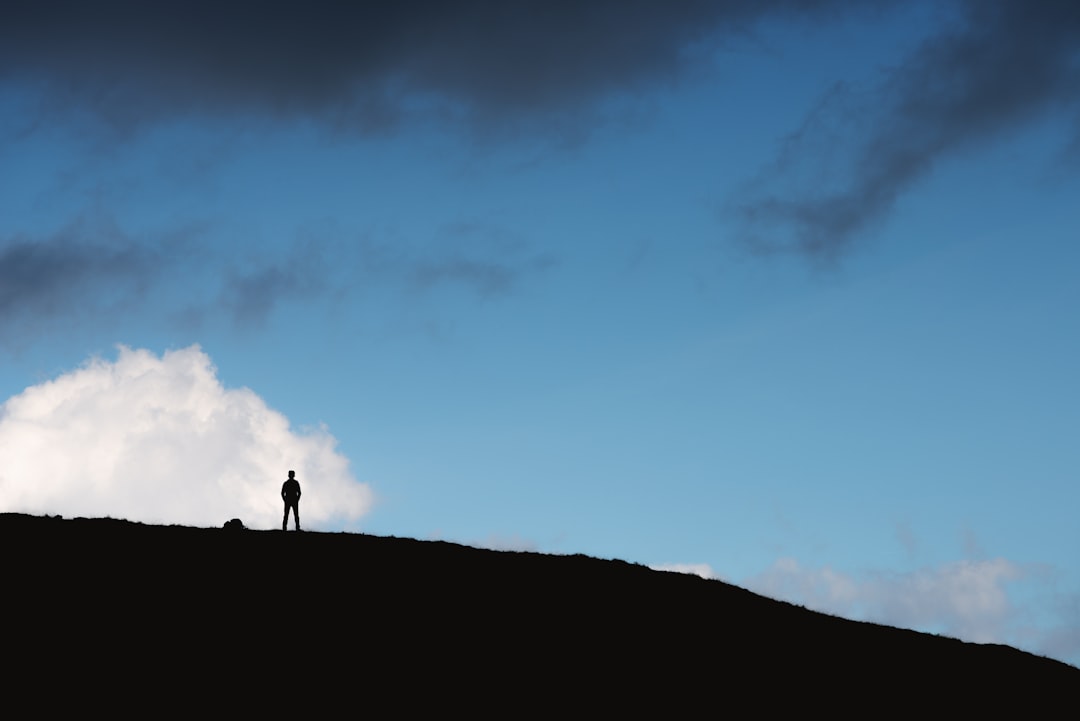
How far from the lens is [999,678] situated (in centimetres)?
4059

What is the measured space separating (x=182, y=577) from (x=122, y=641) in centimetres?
474

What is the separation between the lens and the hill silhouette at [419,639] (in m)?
28.9

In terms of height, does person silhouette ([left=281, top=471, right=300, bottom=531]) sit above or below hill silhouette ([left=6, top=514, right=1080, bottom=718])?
above

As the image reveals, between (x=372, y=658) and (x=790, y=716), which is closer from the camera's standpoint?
(x=372, y=658)

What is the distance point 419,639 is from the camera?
32.5 meters

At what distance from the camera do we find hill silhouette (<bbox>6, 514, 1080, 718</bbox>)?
2894 centimetres

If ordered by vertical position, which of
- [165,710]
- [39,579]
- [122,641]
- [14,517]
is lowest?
[165,710]

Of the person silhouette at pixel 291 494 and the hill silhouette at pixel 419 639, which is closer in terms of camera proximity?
the hill silhouette at pixel 419 639

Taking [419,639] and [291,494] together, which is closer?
[419,639]

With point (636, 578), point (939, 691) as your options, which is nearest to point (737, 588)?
point (636, 578)

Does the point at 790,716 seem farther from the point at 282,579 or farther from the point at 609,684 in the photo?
the point at 282,579

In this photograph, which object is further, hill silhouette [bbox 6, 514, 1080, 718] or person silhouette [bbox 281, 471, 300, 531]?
person silhouette [bbox 281, 471, 300, 531]

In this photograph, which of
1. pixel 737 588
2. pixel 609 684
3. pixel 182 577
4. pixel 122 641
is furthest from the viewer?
pixel 737 588

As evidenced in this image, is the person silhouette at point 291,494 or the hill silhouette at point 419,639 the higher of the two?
the person silhouette at point 291,494
